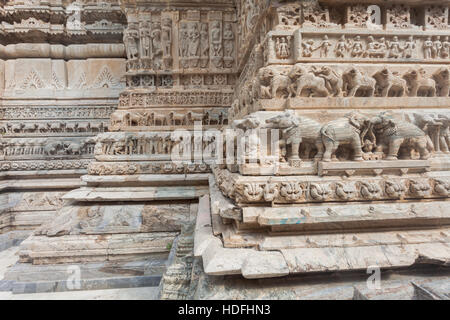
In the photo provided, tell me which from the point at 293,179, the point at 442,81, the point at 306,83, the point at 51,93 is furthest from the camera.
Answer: the point at 51,93

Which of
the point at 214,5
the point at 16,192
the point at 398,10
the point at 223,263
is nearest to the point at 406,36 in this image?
the point at 398,10

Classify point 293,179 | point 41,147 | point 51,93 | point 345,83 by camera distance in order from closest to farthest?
point 293,179, point 345,83, point 41,147, point 51,93

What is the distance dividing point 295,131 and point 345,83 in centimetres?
105

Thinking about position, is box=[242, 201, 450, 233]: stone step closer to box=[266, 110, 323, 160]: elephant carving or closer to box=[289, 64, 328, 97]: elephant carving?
box=[266, 110, 323, 160]: elephant carving

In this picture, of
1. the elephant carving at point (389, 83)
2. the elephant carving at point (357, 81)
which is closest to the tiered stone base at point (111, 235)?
the elephant carving at point (357, 81)

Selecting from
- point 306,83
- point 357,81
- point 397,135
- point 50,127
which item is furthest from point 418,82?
point 50,127

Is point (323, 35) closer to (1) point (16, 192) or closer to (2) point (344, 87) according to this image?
(2) point (344, 87)

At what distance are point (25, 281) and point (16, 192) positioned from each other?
13.3ft

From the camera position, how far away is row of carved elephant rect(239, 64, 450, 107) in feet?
8.94

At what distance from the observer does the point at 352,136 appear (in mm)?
2461

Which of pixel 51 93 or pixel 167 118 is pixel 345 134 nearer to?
pixel 167 118

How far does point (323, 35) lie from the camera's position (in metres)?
2.89

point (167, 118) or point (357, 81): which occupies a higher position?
point (357, 81)

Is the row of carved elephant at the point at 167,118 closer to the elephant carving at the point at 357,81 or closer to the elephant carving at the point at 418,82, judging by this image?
the elephant carving at the point at 357,81
